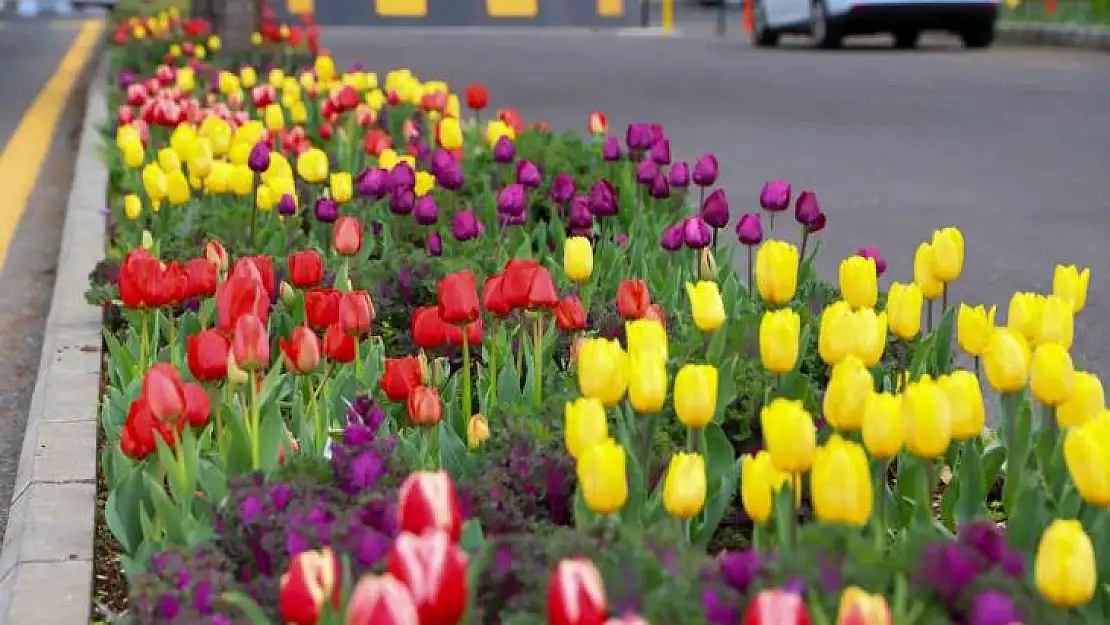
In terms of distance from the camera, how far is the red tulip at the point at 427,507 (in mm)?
1834

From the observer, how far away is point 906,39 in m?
21.6

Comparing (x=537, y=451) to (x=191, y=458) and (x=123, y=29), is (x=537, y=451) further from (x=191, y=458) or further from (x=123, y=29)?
(x=123, y=29)

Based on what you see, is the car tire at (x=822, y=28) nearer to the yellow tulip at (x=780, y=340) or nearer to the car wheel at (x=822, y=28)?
the car wheel at (x=822, y=28)

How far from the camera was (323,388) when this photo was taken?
3.27 metres

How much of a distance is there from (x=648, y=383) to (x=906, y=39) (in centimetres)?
1981

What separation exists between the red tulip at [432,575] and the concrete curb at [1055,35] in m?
18.2

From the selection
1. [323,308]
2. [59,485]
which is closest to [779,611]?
[323,308]

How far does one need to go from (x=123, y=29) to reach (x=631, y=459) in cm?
1231

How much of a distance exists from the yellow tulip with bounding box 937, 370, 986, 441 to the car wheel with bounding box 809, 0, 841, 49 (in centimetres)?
1836

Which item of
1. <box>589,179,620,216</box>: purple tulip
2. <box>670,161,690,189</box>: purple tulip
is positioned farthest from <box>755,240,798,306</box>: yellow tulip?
<box>670,161,690,189</box>: purple tulip

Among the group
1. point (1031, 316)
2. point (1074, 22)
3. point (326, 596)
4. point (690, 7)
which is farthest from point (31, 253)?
point (690, 7)

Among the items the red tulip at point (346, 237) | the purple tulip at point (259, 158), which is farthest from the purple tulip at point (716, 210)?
the purple tulip at point (259, 158)

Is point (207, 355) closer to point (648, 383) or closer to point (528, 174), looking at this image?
point (648, 383)

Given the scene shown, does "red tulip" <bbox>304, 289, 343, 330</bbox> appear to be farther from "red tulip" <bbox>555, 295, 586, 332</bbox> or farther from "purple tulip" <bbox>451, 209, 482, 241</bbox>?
"purple tulip" <bbox>451, 209, 482, 241</bbox>
